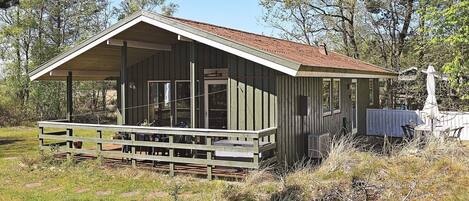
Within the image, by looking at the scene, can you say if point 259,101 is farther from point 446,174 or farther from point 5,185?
point 5,185

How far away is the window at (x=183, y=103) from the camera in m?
11.2

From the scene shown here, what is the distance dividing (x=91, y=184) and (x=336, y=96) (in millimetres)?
7683

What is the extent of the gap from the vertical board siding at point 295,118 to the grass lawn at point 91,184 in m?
2.05

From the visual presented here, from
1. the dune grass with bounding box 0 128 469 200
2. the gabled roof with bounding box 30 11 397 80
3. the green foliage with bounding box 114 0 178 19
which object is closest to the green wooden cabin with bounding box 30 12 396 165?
the gabled roof with bounding box 30 11 397 80

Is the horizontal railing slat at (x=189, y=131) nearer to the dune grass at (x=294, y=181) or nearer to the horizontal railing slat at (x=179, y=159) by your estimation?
the horizontal railing slat at (x=179, y=159)

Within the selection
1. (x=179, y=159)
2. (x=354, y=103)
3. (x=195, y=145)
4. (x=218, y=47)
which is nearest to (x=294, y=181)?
(x=195, y=145)

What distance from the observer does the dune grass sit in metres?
6.43

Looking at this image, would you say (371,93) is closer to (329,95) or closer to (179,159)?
(329,95)

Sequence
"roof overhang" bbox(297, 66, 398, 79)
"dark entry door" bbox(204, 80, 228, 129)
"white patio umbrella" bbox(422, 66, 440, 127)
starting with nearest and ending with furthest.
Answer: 1. "roof overhang" bbox(297, 66, 398, 79)
2. "dark entry door" bbox(204, 80, 228, 129)
3. "white patio umbrella" bbox(422, 66, 440, 127)

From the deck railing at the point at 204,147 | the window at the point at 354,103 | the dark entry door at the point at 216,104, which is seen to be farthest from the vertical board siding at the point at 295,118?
the window at the point at 354,103

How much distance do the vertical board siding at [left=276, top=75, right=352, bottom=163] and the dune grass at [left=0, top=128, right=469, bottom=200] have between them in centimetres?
58

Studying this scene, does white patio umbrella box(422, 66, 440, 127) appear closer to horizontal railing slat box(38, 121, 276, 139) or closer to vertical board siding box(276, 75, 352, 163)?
vertical board siding box(276, 75, 352, 163)

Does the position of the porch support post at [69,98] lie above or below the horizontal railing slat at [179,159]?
above

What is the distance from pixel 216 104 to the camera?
10.4m
